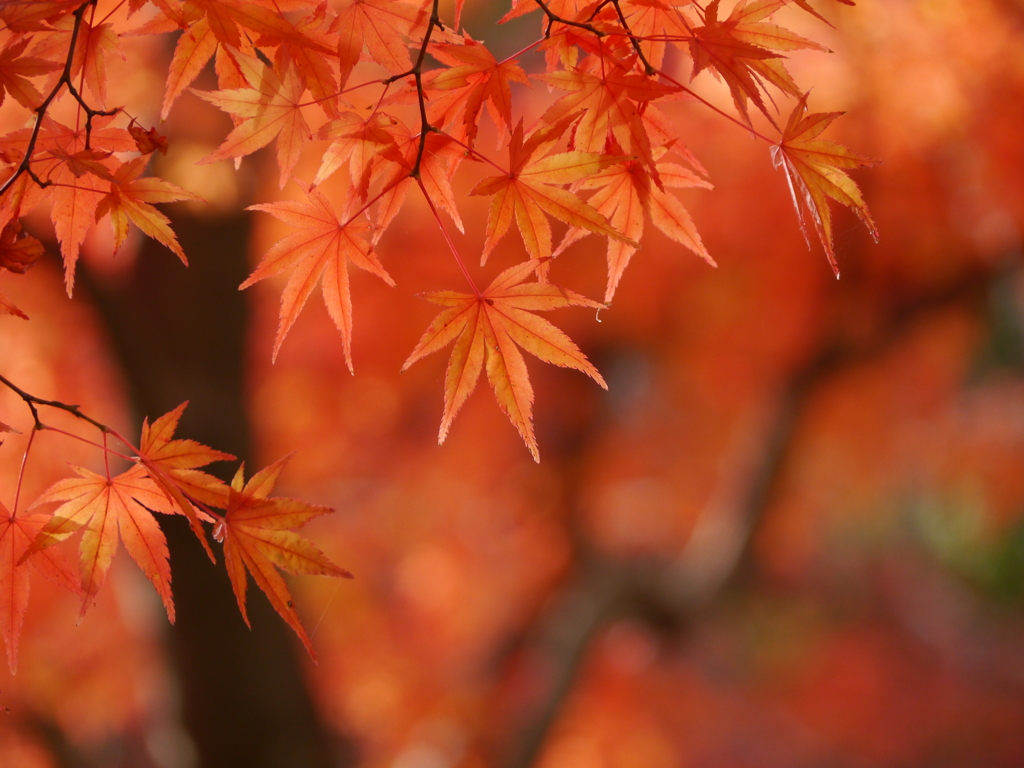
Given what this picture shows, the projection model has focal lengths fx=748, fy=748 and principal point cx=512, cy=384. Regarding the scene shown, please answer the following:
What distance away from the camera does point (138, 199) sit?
60cm

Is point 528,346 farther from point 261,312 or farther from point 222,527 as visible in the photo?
point 261,312

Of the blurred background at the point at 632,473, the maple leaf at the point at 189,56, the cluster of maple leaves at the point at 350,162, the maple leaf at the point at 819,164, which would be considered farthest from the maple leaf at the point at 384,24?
the blurred background at the point at 632,473

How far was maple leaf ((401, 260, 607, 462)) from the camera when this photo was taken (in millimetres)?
571

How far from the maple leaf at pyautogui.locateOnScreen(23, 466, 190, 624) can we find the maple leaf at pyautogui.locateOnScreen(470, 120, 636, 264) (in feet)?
1.21

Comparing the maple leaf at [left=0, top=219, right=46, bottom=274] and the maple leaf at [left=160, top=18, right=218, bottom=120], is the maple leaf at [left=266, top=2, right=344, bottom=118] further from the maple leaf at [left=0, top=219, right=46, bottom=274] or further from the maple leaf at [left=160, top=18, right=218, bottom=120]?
the maple leaf at [left=0, top=219, right=46, bottom=274]

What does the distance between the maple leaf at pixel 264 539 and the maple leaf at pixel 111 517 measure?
9 cm

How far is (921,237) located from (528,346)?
4.43m

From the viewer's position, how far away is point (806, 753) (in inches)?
227

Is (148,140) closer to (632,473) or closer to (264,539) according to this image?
(264,539)

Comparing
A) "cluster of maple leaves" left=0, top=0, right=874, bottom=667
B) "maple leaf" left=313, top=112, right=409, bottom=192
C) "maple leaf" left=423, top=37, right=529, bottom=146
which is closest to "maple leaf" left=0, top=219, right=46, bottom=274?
"cluster of maple leaves" left=0, top=0, right=874, bottom=667

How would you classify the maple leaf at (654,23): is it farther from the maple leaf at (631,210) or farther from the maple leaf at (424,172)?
the maple leaf at (424,172)

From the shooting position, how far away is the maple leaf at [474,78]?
0.57m

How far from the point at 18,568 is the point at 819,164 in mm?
723

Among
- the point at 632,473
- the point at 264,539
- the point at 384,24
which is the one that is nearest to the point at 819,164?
the point at 384,24
